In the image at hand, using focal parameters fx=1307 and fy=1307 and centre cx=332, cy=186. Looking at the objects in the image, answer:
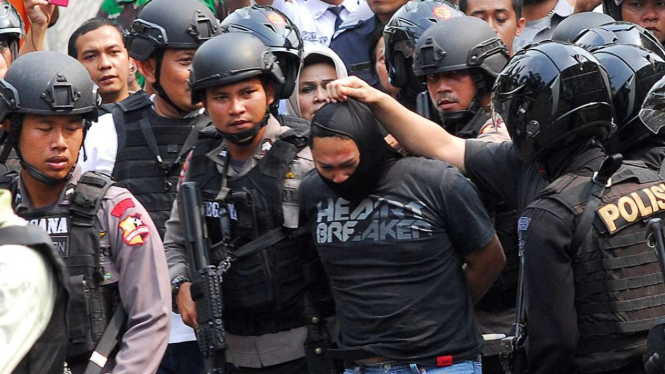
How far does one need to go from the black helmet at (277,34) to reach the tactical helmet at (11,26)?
138 cm

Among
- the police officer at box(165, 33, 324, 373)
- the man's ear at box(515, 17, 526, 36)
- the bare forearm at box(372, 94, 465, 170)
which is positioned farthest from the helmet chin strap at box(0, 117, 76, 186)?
the man's ear at box(515, 17, 526, 36)

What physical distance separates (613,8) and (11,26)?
11.8 ft

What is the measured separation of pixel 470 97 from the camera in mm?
6324

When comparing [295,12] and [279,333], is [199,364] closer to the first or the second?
[279,333]

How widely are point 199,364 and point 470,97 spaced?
6.15ft

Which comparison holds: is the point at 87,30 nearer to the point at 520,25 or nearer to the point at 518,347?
the point at 520,25

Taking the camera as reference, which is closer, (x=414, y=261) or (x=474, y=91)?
(x=414, y=261)

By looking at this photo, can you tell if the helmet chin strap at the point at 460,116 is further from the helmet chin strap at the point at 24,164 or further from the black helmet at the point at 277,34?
the helmet chin strap at the point at 24,164

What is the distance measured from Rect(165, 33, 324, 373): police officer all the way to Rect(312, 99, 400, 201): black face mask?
0.47m

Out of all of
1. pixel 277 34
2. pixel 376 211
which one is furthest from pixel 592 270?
pixel 277 34

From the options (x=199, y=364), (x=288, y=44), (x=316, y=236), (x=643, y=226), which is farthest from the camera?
(x=288, y=44)

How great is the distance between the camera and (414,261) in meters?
5.31

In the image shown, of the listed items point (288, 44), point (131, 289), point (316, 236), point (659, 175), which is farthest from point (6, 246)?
point (288, 44)

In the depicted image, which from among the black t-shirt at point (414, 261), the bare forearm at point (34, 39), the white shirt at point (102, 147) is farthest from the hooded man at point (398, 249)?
the bare forearm at point (34, 39)
